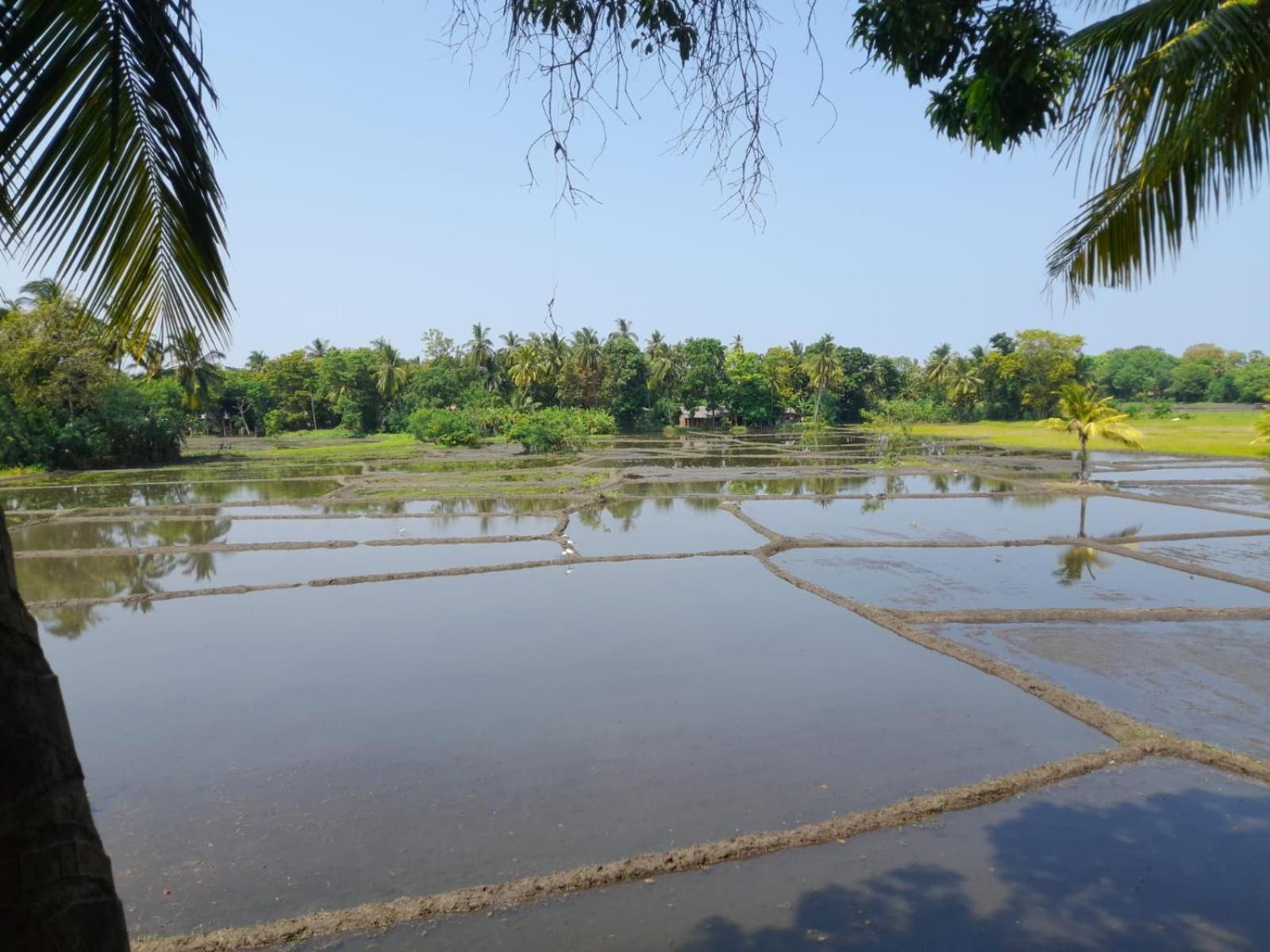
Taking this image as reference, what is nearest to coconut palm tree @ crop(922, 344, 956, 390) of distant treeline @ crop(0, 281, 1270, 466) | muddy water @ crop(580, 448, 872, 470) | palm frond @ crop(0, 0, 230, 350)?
distant treeline @ crop(0, 281, 1270, 466)

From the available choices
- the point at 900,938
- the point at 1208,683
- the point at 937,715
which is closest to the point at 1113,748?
the point at 937,715

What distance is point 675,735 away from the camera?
7.46 m

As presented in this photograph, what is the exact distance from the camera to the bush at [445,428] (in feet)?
150

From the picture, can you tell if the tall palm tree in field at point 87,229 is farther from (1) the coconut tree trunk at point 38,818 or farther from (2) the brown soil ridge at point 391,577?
(2) the brown soil ridge at point 391,577

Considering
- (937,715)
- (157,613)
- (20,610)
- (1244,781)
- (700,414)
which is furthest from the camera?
(700,414)

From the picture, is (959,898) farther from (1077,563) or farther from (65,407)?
(65,407)

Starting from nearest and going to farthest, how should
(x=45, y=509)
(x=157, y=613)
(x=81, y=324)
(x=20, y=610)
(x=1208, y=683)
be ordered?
(x=20, y=610)
(x=81, y=324)
(x=1208, y=683)
(x=157, y=613)
(x=45, y=509)

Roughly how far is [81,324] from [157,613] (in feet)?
38.5

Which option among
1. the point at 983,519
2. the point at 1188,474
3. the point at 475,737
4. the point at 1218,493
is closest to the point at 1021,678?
the point at 475,737

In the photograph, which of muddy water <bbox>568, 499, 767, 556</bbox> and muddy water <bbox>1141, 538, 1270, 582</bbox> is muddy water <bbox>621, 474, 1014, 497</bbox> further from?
muddy water <bbox>1141, 538, 1270, 582</bbox>

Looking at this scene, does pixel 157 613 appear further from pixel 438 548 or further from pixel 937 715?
pixel 937 715

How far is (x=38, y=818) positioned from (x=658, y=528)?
1805 centimetres

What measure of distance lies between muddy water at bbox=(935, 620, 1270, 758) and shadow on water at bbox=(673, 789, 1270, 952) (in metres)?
2.07

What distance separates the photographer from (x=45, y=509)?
22906 millimetres
